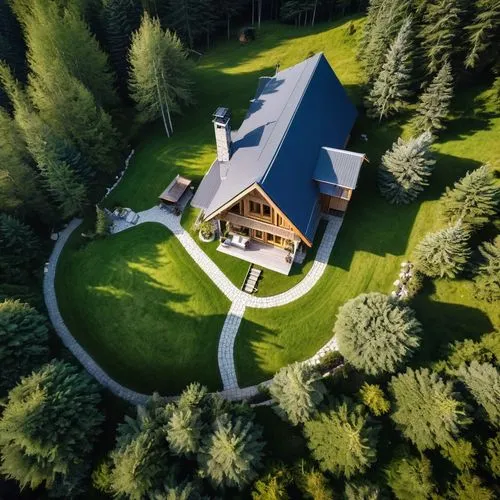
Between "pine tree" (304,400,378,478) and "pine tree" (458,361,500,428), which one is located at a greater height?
"pine tree" (458,361,500,428)

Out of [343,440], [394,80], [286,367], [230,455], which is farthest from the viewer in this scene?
[394,80]

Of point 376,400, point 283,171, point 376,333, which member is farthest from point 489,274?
point 283,171

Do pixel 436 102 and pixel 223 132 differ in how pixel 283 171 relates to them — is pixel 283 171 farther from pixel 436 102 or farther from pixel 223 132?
pixel 436 102

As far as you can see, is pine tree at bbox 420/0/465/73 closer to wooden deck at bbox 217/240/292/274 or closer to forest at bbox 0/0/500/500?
forest at bbox 0/0/500/500

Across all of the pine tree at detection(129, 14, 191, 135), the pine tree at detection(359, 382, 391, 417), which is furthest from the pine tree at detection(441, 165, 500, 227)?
the pine tree at detection(129, 14, 191, 135)

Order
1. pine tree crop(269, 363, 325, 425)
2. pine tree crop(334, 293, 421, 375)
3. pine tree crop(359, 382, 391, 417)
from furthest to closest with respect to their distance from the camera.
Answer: pine tree crop(334, 293, 421, 375) → pine tree crop(359, 382, 391, 417) → pine tree crop(269, 363, 325, 425)

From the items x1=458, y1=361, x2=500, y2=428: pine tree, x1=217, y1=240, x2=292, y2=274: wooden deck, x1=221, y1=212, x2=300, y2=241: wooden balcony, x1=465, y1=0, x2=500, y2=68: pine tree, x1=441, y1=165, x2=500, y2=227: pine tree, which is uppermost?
x1=465, y1=0, x2=500, y2=68: pine tree

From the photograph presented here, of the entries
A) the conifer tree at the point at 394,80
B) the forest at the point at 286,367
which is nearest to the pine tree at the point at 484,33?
the forest at the point at 286,367
